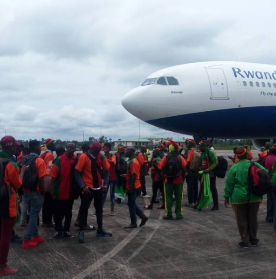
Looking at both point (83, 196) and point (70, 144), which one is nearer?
point (83, 196)

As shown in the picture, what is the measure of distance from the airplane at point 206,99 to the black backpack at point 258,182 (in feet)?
34.6

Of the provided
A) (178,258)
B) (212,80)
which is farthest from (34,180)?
(212,80)

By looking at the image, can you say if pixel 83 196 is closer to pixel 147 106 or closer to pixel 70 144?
pixel 70 144

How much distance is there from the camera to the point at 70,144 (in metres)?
7.17

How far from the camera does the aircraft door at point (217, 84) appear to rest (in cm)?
1700

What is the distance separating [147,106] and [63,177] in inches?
392

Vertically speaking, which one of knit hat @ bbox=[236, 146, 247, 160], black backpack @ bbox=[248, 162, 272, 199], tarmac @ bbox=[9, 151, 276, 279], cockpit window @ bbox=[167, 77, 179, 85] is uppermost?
cockpit window @ bbox=[167, 77, 179, 85]

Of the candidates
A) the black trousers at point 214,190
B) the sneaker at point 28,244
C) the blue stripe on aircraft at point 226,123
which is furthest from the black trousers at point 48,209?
the blue stripe on aircraft at point 226,123

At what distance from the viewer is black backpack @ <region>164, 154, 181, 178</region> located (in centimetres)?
823

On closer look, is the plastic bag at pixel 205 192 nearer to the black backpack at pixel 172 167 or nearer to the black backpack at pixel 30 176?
the black backpack at pixel 172 167

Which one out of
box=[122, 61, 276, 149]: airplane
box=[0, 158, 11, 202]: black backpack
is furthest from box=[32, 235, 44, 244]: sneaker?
box=[122, 61, 276, 149]: airplane

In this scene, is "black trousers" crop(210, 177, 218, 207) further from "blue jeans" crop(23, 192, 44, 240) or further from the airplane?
the airplane

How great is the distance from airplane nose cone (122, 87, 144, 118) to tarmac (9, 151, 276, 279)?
912 centimetres

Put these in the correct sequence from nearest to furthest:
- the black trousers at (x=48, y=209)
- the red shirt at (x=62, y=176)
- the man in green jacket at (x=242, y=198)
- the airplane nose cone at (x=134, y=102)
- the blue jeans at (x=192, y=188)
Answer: the man in green jacket at (x=242, y=198), the red shirt at (x=62, y=176), the black trousers at (x=48, y=209), the blue jeans at (x=192, y=188), the airplane nose cone at (x=134, y=102)
